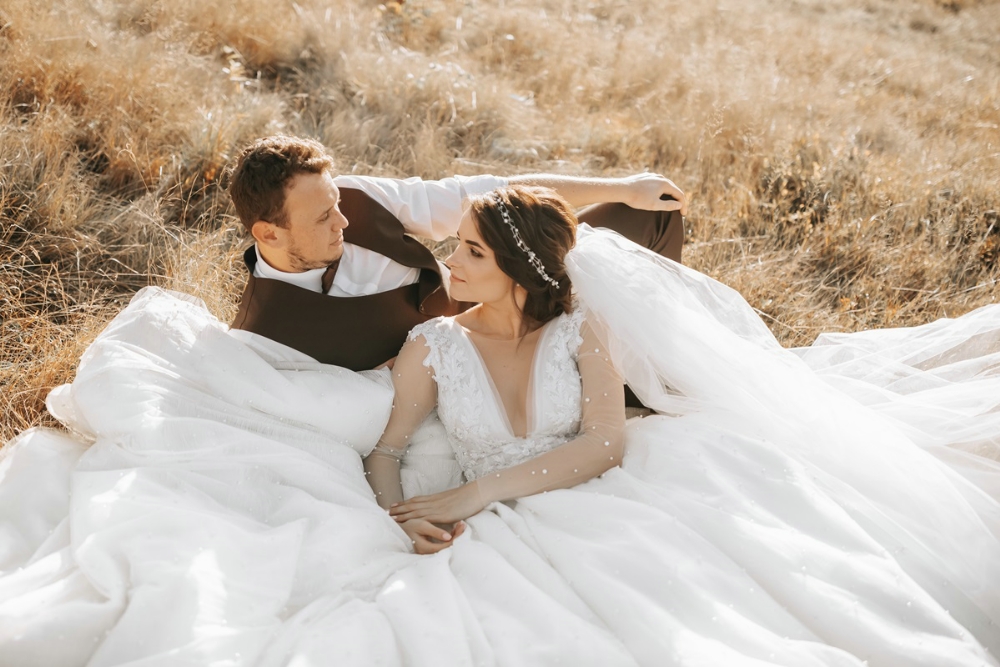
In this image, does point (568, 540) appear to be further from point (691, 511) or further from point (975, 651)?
point (975, 651)

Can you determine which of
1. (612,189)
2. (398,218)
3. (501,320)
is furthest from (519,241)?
(612,189)

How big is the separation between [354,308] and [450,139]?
336 cm

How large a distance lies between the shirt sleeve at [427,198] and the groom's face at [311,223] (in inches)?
12.7

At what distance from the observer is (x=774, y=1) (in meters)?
12.8

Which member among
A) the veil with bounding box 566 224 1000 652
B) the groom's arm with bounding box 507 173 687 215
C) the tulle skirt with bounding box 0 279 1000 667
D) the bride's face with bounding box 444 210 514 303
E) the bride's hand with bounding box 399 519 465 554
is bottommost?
the bride's hand with bounding box 399 519 465 554

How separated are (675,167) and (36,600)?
17.5ft

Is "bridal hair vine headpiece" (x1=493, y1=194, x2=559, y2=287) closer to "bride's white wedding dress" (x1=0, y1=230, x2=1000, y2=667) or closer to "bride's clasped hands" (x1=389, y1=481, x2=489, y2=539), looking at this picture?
"bride's white wedding dress" (x1=0, y1=230, x2=1000, y2=667)

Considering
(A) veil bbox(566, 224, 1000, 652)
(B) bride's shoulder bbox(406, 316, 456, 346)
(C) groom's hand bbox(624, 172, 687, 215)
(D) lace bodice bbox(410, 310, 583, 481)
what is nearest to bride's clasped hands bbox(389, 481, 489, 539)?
(D) lace bodice bbox(410, 310, 583, 481)

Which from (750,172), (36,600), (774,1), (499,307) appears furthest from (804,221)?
(774,1)

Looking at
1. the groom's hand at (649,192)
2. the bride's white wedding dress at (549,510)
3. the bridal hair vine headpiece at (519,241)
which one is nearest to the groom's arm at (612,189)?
the groom's hand at (649,192)

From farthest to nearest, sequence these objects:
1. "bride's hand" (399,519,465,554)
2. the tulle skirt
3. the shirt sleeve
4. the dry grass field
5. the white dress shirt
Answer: the dry grass field < the shirt sleeve < the white dress shirt < "bride's hand" (399,519,465,554) < the tulle skirt

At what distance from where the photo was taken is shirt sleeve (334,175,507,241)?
358 cm

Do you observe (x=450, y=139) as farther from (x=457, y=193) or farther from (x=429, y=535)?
(x=429, y=535)

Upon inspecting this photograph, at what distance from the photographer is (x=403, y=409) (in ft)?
10.6
